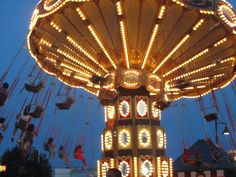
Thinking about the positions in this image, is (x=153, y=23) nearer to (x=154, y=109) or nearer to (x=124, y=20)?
(x=124, y=20)

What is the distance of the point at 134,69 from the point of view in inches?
736

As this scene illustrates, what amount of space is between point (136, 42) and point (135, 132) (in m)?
4.00

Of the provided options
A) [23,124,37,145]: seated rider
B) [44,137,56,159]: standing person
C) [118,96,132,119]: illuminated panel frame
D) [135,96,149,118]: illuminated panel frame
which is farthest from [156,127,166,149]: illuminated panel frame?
[23,124,37,145]: seated rider

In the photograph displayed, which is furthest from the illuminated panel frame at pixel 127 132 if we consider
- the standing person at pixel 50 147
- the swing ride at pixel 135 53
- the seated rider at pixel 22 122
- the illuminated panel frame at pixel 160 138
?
the seated rider at pixel 22 122

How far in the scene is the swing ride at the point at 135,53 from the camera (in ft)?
53.2

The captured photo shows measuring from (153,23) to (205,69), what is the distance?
16.4 feet

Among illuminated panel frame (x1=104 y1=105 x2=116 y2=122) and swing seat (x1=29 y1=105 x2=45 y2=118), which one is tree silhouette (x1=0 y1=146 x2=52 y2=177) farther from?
swing seat (x1=29 y1=105 x2=45 y2=118)

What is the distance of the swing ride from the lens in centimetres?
1620

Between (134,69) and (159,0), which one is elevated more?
(159,0)

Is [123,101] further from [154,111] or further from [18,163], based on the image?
[18,163]

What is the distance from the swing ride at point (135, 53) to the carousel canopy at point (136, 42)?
4 centimetres

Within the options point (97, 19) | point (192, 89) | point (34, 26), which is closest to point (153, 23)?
point (97, 19)

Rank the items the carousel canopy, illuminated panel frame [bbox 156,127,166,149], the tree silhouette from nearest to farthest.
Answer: the carousel canopy
illuminated panel frame [bbox 156,127,166,149]
the tree silhouette

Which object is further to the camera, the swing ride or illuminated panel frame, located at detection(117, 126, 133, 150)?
illuminated panel frame, located at detection(117, 126, 133, 150)
